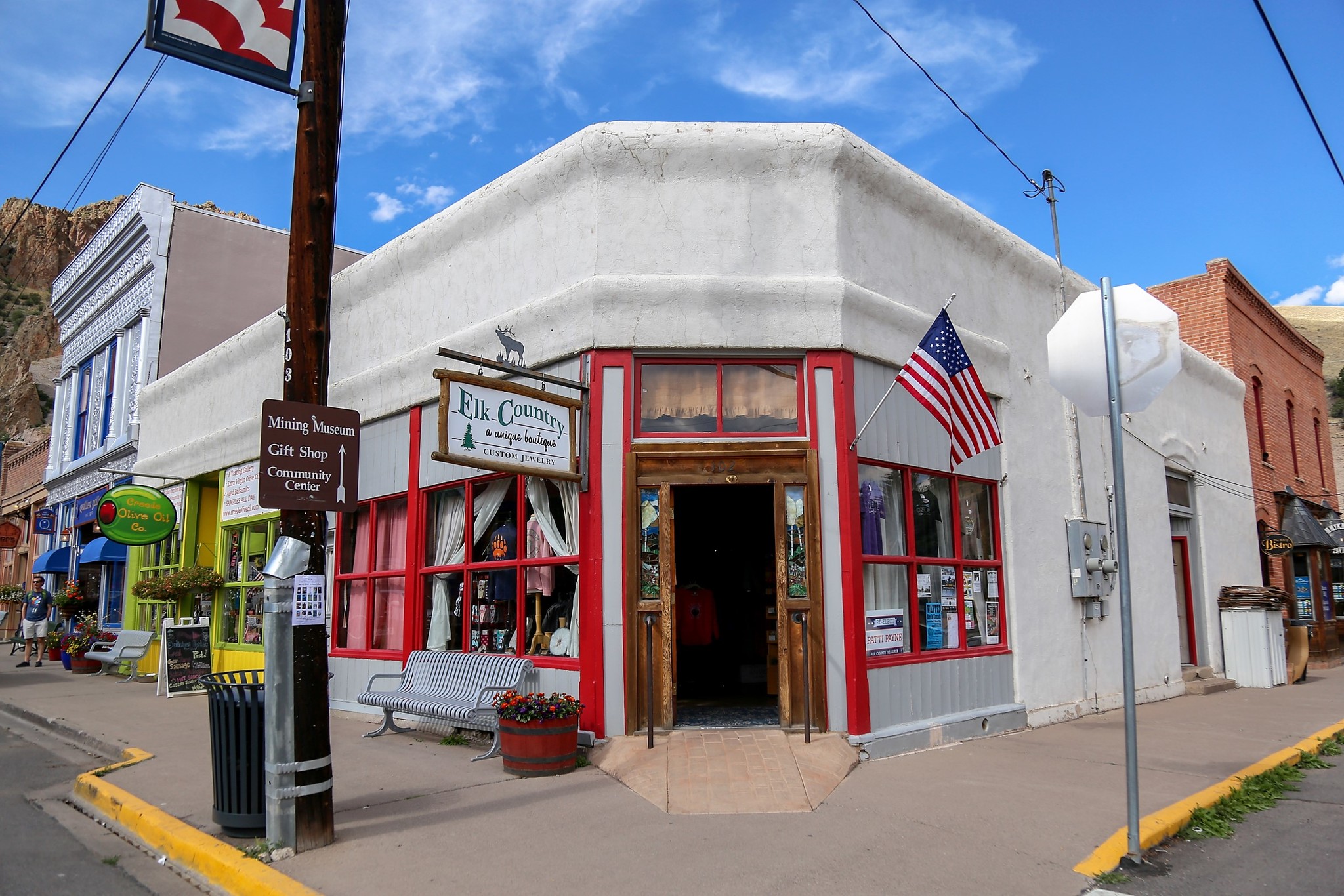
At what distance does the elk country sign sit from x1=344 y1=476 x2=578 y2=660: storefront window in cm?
55

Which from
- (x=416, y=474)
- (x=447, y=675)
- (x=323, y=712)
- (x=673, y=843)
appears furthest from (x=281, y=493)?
(x=416, y=474)

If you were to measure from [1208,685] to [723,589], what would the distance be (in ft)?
25.4

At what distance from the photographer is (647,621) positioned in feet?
27.1

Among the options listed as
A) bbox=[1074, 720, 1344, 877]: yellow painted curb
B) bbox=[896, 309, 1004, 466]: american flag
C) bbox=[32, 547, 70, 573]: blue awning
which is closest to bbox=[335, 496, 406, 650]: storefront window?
bbox=[896, 309, 1004, 466]: american flag

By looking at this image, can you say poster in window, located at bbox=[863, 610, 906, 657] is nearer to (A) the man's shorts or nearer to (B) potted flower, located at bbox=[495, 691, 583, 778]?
(B) potted flower, located at bbox=[495, 691, 583, 778]

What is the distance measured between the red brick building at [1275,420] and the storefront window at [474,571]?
1324cm

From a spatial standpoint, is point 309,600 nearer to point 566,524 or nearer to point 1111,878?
point 566,524

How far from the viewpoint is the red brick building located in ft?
59.0

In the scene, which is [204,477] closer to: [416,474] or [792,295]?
[416,474]

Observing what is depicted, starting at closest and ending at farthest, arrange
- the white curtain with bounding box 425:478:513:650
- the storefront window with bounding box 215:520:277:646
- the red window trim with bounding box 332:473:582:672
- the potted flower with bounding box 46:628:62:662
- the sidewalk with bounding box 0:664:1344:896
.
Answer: the sidewalk with bounding box 0:664:1344:896, the red window trim with bounding box 332:473:582:672, the white curtain with bounding box 425:478:513:650, the storefront window with bounding box 215:520:277:646, the potted flower with bounding box 46:628:62:662

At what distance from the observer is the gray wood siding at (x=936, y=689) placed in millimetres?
8617

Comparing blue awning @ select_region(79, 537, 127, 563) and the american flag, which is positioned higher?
the american flag

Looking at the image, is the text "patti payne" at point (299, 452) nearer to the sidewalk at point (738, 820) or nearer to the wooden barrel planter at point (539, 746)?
the sidewalk at point (738, 820)

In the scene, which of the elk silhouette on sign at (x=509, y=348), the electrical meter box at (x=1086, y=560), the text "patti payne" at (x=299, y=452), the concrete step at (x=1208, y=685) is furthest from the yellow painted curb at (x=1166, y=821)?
the elk silhouette on sign at (x=509, y=348)
